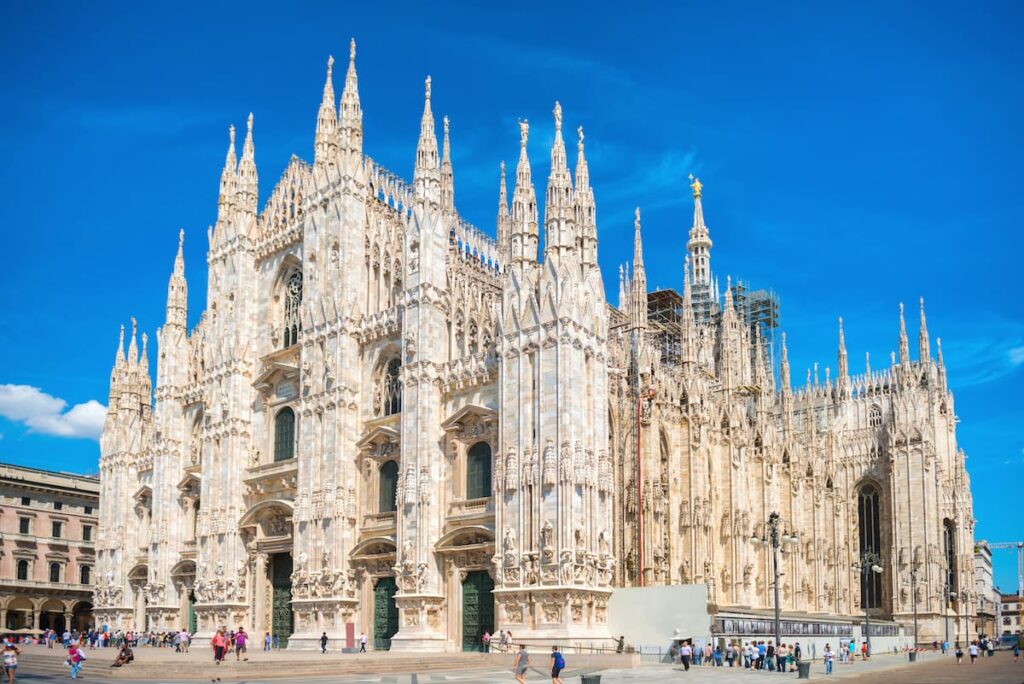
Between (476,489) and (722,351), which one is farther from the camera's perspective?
(722,351)

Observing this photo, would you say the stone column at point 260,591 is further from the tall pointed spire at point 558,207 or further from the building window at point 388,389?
the tall pointed spire at point 558,207

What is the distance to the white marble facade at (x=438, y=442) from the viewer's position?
4028 centimetres

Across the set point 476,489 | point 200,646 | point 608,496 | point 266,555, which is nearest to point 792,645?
point 608,496

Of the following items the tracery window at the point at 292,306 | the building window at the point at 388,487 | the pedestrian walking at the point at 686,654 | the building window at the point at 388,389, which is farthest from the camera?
the tracery window at the point at 292,306

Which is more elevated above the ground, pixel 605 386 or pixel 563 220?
pixel 563 220

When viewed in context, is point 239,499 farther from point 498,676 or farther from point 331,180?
point 498,676

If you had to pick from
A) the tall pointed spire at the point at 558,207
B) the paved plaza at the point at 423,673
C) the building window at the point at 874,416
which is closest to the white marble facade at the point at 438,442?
the tall pointed spire at the point at 558,207

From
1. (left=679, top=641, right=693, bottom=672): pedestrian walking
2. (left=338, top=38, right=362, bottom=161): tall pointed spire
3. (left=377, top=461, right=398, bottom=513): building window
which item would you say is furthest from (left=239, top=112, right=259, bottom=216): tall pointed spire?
(left=679, top=641, right=693, bottom=672): pedestrian walking

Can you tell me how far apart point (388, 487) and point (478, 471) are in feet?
17.8

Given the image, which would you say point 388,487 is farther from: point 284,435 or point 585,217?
point 585,217

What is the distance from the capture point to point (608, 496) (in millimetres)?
40219

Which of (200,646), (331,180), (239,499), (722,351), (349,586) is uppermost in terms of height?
(331,180)

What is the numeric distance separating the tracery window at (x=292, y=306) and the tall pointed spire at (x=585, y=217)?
1807 centimetres

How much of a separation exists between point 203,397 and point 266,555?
1063cm
